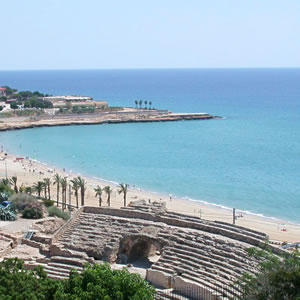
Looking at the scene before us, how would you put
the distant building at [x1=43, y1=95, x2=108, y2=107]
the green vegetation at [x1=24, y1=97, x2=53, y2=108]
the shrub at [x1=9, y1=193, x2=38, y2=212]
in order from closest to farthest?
the shrub at [x1=9, y1=193, x2=38, y2=212] → the green vegetation at [x1=24, y1=97, x2=53, y2=108] → the distant building at [x1=43, y1=95, x2=108, y2=107]

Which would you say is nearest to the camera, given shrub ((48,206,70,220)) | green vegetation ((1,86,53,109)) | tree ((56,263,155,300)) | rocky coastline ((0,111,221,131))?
tree ((56,263,155,300))

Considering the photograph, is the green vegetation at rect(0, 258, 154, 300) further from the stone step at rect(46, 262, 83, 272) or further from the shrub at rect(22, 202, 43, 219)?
the shrub at rect(22, 202, 43, 219)

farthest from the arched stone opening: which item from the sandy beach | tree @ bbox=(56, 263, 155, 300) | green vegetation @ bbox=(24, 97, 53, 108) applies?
green vegetation @ bbox=(24, 97, 53, 108)

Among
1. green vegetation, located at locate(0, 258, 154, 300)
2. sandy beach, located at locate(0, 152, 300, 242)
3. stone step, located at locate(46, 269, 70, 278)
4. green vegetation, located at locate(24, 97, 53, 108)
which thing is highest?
green vegetation, located at locate(24, 97, 53, 108)

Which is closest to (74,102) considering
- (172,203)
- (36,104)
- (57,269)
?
(36,104)

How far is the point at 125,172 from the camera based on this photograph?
70188 mm

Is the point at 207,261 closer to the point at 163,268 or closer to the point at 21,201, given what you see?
the point at 163,268

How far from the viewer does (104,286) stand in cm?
2144

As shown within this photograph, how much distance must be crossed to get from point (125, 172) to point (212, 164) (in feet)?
39.6

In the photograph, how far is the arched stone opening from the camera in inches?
1193

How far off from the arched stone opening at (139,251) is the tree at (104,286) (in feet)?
25.7

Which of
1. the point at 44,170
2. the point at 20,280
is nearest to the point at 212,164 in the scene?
the point at 44,170

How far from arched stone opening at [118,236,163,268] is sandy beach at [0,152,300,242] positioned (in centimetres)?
1319

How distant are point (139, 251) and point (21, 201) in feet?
42.7
